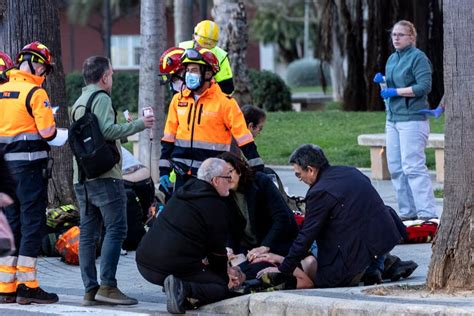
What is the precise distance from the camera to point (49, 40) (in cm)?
1195

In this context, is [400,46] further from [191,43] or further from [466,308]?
[466,308]

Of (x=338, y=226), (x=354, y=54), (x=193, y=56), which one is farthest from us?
(x=354, y=54)

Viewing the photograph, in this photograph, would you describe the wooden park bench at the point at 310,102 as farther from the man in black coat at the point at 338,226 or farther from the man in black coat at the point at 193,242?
the man in black coat at the point at 193,242

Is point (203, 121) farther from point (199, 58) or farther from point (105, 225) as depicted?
point (105, 225)

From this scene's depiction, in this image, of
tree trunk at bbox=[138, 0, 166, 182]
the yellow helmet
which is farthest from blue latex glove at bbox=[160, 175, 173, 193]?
tree trunk at bbox=[138, 0, 166, 182]

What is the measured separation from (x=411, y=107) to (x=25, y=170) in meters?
4.25

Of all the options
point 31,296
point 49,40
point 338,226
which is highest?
point 49,40

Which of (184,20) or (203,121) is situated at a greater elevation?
(184,20)

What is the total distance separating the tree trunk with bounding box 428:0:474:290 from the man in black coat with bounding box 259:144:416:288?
1.66 ft

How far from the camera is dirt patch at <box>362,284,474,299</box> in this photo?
790cm

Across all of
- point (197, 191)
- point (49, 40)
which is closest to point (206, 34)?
point (49, 40)

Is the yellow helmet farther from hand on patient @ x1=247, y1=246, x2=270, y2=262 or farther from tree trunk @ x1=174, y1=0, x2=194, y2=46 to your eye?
tree trunk @ x1=174, y1=0, x2=194, y2=46

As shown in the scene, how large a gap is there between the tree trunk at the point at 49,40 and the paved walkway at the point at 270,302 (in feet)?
5.89

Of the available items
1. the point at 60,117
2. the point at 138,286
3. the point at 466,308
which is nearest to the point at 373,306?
the point at 466,308
